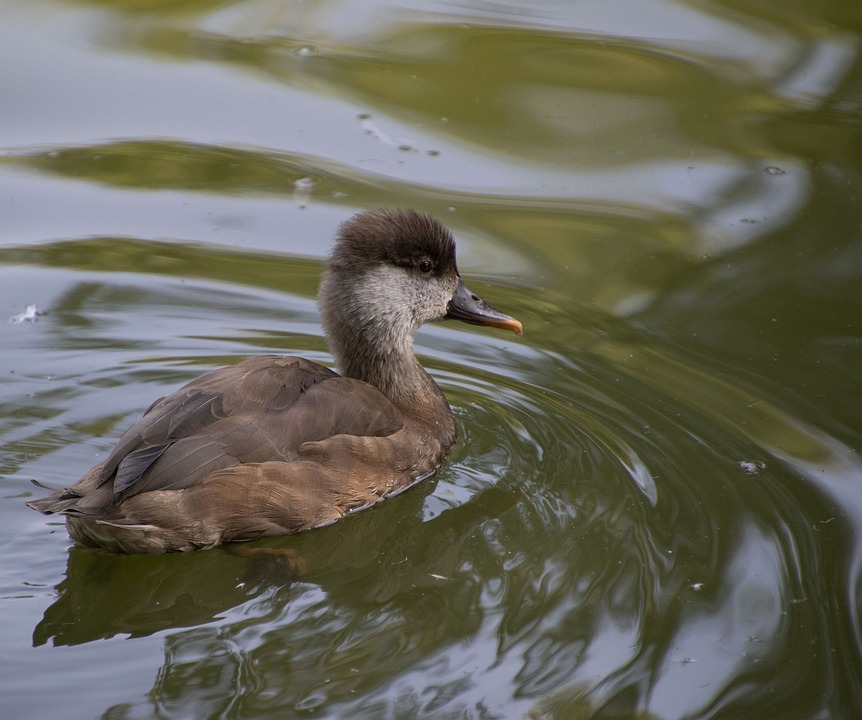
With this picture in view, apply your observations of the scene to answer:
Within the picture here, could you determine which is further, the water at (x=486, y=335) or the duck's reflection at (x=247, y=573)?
the duck's reflection at (x=247, y=573)

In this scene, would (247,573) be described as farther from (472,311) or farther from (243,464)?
(472,311)

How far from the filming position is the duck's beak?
20.9 ft

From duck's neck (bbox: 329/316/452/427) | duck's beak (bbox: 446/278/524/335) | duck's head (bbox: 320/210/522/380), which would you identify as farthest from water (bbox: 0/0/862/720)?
duck's head (bbox: 320/210/522/380)

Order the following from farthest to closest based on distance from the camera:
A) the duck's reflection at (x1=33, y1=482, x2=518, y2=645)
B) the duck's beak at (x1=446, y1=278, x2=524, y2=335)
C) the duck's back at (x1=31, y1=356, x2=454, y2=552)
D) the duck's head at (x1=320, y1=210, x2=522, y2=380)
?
the duck's beak at (x1=446, y1=278, x2=524, y2=335) < the duck's head at (x1=320, y1=210, x2=522, y2=380) < the duck's back at (x1=31, y1=356, x2=454, y2=552) < the duck's reflection at (x1=33, y1=482, x2=518, y2=645)

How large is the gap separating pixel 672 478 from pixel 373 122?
4306 millimetres

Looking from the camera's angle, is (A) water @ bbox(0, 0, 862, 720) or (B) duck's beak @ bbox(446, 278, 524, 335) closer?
(A) water @ bbox(0, 0, 862, 720)

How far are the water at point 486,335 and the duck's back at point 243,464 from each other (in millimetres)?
152

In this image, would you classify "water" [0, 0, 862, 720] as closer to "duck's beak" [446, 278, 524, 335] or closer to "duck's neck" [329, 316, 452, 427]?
"duck's neck" [329, 316, 452, 427]

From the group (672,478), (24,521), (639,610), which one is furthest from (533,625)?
(24,521)

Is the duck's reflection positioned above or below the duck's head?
below

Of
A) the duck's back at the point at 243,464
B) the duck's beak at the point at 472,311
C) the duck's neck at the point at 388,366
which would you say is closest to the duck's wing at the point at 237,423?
the duck's back at the point at 243,464

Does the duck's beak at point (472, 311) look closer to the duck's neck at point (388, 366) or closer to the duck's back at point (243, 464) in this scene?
the duck's neck at point (388, 366)

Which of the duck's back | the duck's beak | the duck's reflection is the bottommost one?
the duck's reflection

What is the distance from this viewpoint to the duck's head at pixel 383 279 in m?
6.02
